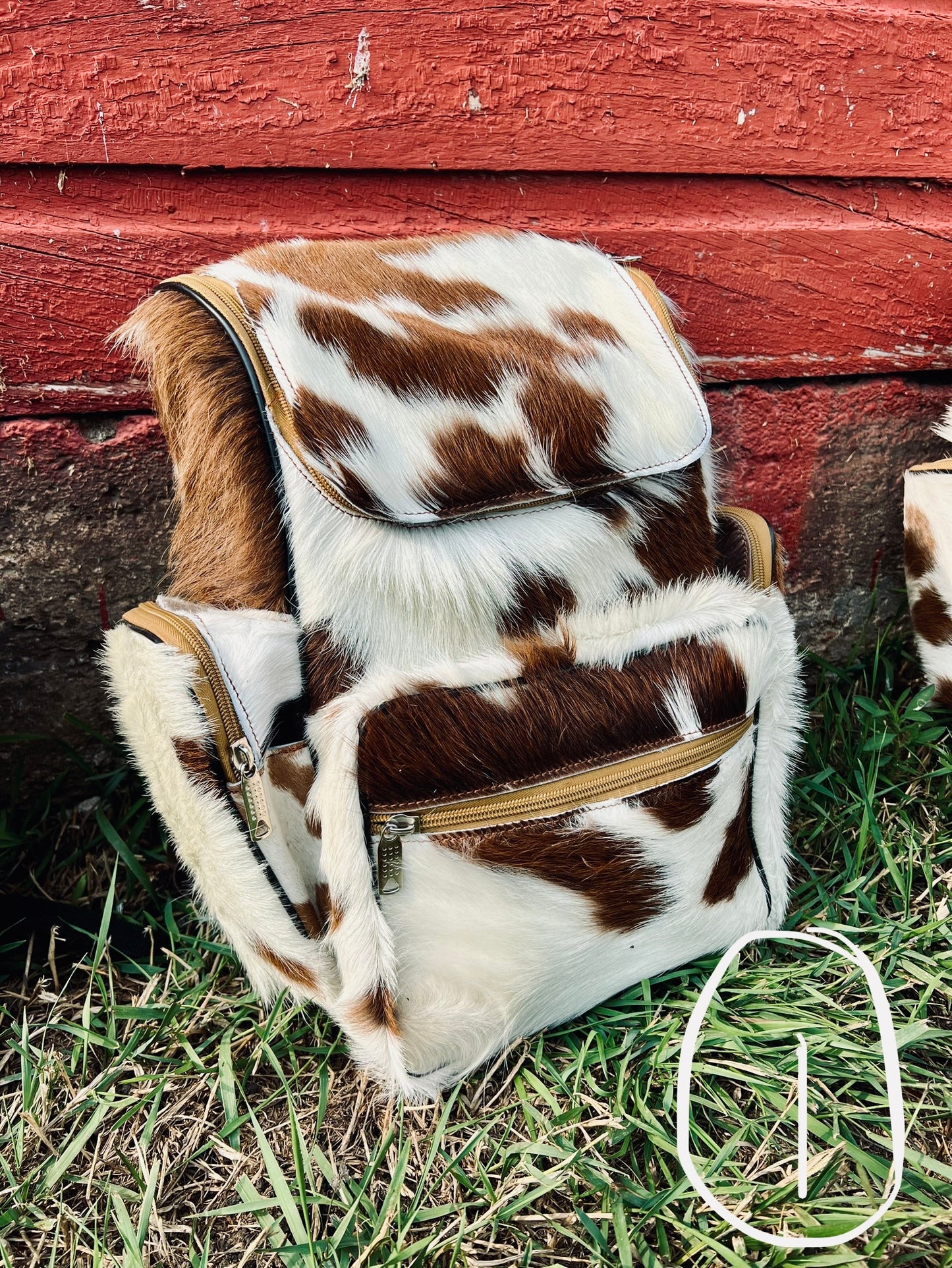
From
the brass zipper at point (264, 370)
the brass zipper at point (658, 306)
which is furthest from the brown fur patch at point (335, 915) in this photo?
the brass zipper at point (658, 306)

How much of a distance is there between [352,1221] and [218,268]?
94 cm

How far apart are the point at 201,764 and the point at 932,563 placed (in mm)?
1161

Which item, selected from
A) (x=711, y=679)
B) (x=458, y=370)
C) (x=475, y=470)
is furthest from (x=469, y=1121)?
(x=458, y=370)

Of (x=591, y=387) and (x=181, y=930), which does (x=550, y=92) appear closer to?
(x=591, y=387)

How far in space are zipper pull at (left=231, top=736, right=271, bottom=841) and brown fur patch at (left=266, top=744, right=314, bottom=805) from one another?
33 millimetres

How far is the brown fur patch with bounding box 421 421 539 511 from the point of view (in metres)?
0.90

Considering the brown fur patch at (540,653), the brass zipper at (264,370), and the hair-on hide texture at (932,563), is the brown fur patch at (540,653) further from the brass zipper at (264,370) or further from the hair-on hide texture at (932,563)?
the hair-on hide texture at (932,563)

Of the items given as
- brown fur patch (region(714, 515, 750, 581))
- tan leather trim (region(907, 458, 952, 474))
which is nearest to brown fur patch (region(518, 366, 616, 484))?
brown fur patch (region(714, 515, 750, 581))

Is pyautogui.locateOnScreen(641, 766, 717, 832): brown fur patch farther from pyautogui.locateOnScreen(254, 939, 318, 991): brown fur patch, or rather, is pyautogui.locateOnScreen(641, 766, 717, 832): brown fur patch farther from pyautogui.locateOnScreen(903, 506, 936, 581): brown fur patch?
pyautogui.locateOnScreen(903, 506, 936, 581): brown fur patch

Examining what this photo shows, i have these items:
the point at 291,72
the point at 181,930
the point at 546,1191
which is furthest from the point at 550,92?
the point at 546,1191

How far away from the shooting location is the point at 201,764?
84 centimetres

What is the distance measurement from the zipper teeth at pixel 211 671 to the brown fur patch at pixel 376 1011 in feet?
0.83

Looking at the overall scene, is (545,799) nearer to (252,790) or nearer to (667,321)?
(252,790)

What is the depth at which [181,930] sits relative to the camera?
1205 mm
